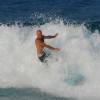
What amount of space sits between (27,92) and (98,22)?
7.63 metres

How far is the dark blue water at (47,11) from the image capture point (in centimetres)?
2502

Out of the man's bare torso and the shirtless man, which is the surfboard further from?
the man's bare torso

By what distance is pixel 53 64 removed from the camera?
61.3ft

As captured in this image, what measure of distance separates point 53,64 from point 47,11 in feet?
26.9

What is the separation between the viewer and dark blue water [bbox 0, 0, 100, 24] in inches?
985

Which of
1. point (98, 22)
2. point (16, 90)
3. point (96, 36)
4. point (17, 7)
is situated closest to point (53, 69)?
point (16, 90)

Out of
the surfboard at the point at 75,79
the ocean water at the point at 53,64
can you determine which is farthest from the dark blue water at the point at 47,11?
the surfboard at the point at 75,79

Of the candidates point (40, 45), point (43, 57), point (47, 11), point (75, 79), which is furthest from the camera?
point (47, 11)

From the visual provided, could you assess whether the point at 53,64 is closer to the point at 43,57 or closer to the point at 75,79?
the point at 43,57

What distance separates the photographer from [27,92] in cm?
1767

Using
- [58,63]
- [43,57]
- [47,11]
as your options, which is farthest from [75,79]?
[47,11]

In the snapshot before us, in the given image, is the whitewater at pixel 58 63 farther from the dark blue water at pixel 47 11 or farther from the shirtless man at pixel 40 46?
the dark blue water at pixel 47 11

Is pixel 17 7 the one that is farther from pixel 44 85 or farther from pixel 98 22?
pixel 44 85

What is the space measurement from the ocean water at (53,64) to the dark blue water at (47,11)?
93 cm
